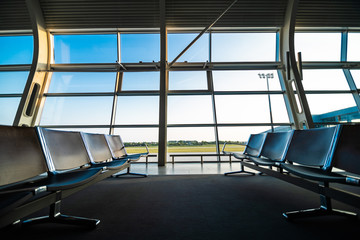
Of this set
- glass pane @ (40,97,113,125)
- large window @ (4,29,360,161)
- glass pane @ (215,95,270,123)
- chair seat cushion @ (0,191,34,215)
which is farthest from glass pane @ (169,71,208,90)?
chair seat cushion @ (0,191,34,215)

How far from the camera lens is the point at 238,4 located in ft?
17.5

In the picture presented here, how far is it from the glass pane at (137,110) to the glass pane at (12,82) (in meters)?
3.26

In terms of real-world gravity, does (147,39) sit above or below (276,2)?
below

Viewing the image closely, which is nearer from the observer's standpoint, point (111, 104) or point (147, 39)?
point (111, 104)

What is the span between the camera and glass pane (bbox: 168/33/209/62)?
231 inches

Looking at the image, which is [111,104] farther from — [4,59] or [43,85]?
[4,59]

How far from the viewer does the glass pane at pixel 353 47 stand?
18.8ft

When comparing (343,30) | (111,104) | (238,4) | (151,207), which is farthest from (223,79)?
(151,207)

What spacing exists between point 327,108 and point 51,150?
7.04 m

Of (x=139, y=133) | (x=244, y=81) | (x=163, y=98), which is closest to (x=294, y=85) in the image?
(x=244, y=81)

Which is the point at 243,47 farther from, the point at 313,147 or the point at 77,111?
the point at 77,111

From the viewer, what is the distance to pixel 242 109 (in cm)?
551

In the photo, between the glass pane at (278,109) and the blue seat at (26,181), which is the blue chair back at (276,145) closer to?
the blue seat at (26,181)

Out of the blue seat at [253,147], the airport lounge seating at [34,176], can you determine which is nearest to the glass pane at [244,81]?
the blue seat at [253,147]
